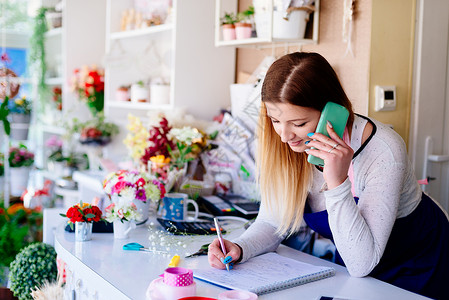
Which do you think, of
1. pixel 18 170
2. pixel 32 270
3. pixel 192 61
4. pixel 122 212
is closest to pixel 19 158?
pixel 18 170

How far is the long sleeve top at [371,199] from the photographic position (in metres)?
1.34

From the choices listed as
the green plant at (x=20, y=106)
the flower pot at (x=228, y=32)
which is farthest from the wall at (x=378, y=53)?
the green plant at (x=20, y=106)

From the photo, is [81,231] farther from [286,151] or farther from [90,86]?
[90,86]

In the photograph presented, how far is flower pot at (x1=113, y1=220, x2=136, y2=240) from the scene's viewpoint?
178 cm

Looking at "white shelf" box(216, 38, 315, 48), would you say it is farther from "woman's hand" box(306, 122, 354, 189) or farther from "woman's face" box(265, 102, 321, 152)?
"woman's hand" box(306, 122, 354, 189)

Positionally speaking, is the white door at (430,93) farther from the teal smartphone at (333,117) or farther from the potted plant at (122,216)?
the potted plant at (122,216)

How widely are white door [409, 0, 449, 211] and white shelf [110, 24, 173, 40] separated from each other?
4.31 feet

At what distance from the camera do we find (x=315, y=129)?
147 centimetres

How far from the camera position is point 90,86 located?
3766mm

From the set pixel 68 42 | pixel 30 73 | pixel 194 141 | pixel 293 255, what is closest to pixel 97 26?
pixel 68 42

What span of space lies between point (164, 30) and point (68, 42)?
4.50 ft

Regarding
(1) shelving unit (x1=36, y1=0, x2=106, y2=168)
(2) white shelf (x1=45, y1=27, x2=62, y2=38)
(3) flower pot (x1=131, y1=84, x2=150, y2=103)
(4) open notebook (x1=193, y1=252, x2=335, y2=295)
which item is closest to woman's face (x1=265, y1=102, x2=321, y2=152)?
(4) open notebook (x1=193, y1=252, x2=335, y2=295)

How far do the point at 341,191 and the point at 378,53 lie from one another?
1003 mm

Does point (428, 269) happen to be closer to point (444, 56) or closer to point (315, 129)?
point (315, 129)
